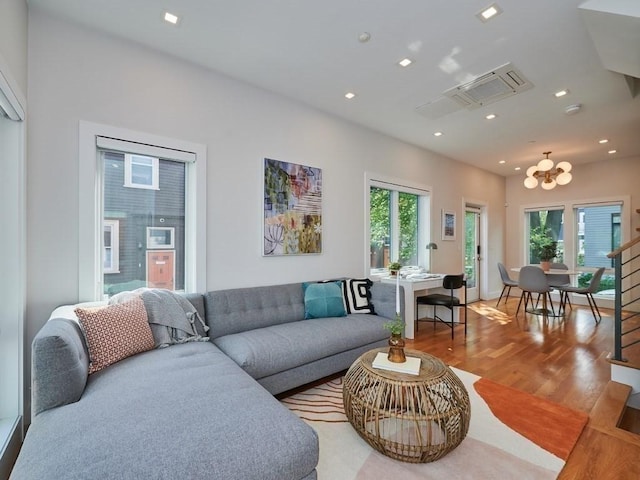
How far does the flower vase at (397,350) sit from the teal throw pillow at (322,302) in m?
1.16

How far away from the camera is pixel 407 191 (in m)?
4.64

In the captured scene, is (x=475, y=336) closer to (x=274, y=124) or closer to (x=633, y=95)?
(x=633, y=95)

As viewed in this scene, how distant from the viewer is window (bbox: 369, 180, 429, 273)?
4.33 metres

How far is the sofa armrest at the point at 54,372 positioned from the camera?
4.23ft

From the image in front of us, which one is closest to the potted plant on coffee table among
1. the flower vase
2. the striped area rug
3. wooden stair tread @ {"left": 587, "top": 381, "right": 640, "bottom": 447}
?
the flower vase

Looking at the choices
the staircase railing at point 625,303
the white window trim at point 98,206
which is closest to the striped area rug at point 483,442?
the staircase railing at point 625,303

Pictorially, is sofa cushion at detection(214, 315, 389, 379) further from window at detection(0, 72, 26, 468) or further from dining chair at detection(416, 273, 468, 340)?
dining chair at detection(416, 273, 468, 340)

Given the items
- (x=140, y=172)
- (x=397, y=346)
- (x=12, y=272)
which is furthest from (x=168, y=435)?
(x=140, y=172)

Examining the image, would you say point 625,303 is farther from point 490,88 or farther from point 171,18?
point 171,18

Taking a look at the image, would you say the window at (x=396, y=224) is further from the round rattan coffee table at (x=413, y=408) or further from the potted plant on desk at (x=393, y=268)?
the round rattan coffee table at (x=413, y=408)

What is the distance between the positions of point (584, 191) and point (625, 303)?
2226 millimetres

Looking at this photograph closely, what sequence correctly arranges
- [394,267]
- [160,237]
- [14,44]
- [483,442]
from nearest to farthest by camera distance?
[14,44] → [483,442] → [160,237] → [394,267]

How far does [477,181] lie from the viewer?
240 inches

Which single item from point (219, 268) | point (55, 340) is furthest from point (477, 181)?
point (55, 340)
